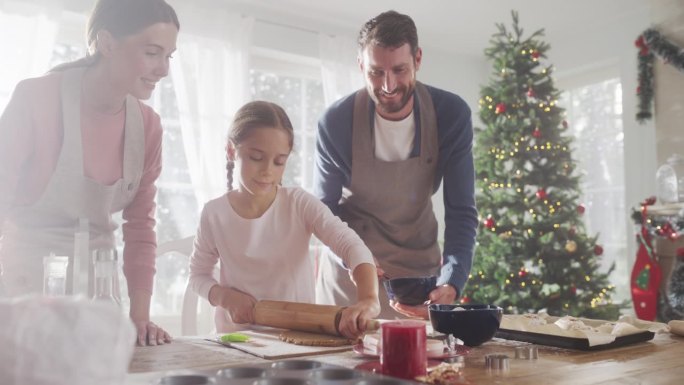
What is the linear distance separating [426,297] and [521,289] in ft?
9.22

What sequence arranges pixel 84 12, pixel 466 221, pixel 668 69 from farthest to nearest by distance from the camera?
1. pixel 668 69
2. pixel 84 12
3. pixel 466 221

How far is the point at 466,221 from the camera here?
193 cm

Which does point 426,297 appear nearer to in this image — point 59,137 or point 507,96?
point 59,137

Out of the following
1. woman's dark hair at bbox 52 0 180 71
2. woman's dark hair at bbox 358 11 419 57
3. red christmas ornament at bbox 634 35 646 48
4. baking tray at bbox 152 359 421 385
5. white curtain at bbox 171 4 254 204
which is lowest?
baking tray at bbox 152 359 421 385

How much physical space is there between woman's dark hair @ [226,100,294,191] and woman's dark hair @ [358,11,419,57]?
369 millimetres

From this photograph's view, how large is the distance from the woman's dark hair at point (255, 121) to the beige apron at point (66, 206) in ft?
0.78

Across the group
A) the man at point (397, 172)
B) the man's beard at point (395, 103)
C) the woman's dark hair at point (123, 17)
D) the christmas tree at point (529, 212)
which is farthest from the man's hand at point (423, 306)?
the christmas tree at point (529, 212)

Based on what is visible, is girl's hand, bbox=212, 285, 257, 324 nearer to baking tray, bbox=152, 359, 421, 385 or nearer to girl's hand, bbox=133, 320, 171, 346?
girl's hand, bbox=133, 320, 171, 346

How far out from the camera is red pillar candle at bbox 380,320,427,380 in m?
0.84

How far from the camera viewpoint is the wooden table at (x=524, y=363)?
33.7 inches

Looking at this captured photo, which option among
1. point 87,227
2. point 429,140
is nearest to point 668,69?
point 429,140

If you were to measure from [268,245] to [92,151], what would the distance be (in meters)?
0.46

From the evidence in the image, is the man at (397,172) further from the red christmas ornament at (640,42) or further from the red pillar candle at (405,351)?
the red christmas ornament at (640,42)

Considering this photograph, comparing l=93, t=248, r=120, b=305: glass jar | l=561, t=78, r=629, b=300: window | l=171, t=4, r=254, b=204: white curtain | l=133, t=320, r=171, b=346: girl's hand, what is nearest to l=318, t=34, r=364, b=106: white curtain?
→ l=171, t=4, r=254, b=204: white curtain
